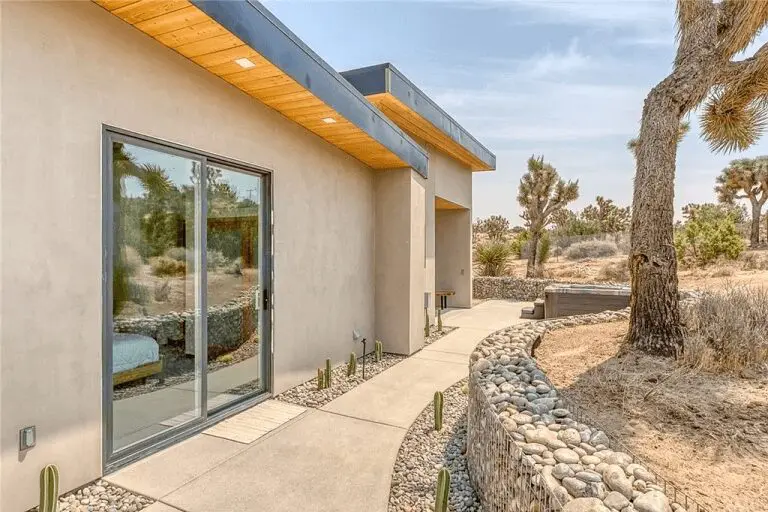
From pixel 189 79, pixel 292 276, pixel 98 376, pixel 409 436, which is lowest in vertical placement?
pixel 409 436

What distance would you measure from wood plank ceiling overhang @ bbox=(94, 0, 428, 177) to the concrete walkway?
134 inches

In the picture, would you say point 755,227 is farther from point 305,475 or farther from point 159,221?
point 159,221

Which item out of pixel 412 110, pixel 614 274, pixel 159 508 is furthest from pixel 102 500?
pixel 614 274

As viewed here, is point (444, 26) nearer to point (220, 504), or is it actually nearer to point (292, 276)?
point (292, 276)

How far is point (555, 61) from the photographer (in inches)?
302

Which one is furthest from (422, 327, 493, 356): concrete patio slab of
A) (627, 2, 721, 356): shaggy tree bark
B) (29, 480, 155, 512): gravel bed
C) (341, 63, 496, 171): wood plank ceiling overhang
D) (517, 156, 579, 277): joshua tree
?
(517, 156, 579, 277): joshua tree

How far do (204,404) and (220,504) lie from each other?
1.38 m

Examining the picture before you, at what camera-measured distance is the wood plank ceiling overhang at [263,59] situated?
313 centimetres

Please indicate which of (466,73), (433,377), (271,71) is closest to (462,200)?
(466,73)

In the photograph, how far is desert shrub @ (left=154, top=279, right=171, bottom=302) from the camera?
3.76m

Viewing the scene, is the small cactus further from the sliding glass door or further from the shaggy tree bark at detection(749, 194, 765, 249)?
the shaggy tree bark at detection(749, 194, 765, 249)

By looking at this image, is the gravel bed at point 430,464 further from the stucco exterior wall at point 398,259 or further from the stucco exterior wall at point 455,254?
the stucco exterior wall at point 455,254

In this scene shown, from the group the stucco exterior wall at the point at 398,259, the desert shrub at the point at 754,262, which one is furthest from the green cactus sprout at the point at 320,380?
the desert shrub at the point at 754,262

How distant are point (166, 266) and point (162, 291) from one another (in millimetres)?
233
